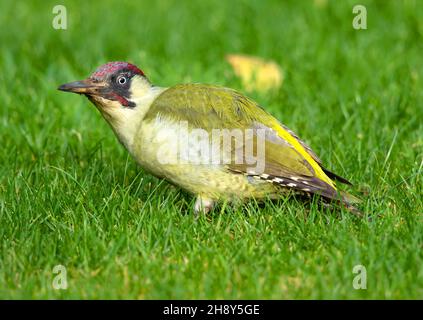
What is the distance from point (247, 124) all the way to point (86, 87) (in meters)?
0.92

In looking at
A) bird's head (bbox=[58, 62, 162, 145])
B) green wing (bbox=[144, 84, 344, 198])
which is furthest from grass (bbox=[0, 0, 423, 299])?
bird's head (bbox=[58, 62, 162, 145])

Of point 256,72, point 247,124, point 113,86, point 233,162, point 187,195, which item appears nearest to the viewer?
point 233,162

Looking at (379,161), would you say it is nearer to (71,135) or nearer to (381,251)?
(381,251)

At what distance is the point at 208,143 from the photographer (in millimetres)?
4391

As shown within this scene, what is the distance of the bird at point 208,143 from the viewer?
437 centimetres

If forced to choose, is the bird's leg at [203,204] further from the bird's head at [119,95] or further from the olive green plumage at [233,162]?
the bird's head at [119,95]

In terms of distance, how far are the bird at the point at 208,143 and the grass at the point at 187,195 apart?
13cm

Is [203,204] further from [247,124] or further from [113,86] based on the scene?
[113,86]

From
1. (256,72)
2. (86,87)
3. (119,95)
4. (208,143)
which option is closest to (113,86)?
(119,95)

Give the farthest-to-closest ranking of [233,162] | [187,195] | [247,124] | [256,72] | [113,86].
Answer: [256,72] → [187,195] → [113,86] → [247,124] → [233,162]

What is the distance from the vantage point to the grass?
376 cm

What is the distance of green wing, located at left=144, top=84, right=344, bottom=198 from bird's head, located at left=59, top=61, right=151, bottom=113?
0.15 m

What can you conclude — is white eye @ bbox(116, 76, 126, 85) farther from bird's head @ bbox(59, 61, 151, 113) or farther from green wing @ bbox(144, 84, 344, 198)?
green wing @ bbox(144, 84, 344, 198)

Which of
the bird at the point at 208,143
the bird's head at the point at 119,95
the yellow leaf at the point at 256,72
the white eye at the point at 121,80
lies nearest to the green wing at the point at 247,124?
the bird at the point at 208,143
